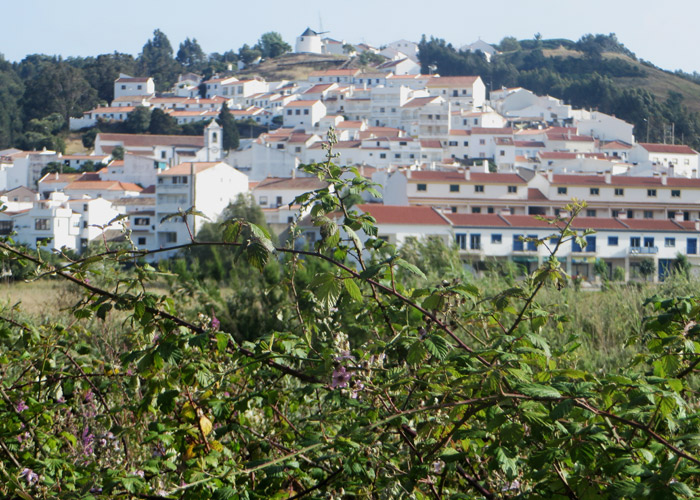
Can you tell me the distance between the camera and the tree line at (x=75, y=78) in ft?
283

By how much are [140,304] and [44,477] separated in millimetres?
691

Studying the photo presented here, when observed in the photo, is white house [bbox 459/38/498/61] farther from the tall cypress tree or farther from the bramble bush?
the bramble bush

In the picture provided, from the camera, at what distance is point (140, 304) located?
72.2 inches

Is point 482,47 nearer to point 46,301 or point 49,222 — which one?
point 49,222

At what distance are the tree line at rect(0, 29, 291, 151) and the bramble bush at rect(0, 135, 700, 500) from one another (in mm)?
81777

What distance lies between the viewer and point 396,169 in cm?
4866

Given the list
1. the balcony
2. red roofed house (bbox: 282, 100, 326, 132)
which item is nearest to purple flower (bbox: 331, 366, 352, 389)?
the balcony

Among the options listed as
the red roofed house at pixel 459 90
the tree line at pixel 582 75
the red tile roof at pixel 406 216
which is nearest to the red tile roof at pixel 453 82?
the red roofed house at pixel 459 90

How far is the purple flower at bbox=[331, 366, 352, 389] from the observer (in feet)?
6.08

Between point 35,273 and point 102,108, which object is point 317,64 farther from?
point 35,273

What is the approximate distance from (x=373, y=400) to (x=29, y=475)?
3.21 feet

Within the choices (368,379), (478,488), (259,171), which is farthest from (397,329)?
(259,171)

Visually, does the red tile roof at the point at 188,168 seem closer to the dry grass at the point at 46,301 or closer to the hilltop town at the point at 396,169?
the hilltop town at the point at 396,169

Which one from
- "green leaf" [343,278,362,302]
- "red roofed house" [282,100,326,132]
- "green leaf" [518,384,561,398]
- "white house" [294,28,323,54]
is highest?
"white house" [294,28,323,54]
